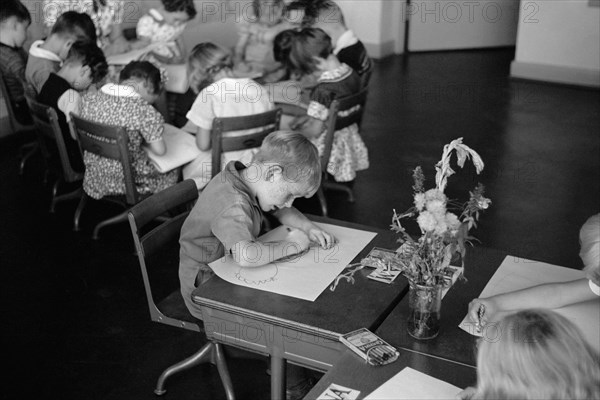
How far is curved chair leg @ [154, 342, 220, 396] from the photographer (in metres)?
2.60

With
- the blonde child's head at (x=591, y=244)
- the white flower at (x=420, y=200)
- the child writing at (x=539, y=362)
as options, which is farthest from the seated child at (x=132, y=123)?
the child writing at (x=539, y=362)

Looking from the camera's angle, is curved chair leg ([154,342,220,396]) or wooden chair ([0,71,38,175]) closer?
curved chair leg ([154,342,220,396])

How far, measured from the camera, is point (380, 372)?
5.39 feet

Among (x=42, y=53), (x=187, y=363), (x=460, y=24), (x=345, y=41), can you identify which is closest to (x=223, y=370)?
(x=187, y=363)

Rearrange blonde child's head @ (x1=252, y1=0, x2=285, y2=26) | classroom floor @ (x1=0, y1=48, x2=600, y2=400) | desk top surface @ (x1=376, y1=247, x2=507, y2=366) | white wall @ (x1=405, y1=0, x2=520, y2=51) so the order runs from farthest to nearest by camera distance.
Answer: white wall @ (x1=405, y1=0, x2=520, y2=51) < blonde child's head @ (x1=252, y1=0, x2=285, y2=26) < classroom floor @ (x1=0, y1=48, x2=600, y2=400) < desk top surface @ (x1=376, y1=247, x2=507, y2=366)

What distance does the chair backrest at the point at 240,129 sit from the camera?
3.50 metres

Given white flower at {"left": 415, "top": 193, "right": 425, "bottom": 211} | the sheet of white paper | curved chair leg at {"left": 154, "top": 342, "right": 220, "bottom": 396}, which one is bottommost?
curved chair leg at {"left": 154, "top": 342, "right": 220, "bottom": 396}

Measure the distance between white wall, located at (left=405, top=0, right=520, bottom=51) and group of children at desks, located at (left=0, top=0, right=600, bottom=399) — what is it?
3.28 meters

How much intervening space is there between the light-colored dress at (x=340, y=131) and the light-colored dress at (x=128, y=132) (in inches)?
34.8

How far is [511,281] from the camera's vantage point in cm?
201

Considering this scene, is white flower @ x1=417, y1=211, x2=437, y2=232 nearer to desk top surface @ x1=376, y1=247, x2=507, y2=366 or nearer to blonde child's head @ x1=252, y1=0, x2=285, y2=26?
desk top surface @ x1=376, y1=247, x2=507, y2=366

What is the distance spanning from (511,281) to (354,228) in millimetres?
569

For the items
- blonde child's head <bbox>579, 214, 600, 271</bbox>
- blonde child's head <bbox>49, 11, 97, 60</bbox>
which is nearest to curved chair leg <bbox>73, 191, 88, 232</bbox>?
blonde child's head <bbox>49, 11, 97, 60</bbox>

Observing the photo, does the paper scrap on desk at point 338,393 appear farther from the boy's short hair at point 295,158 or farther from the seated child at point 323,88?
the seated child at point 323,88
